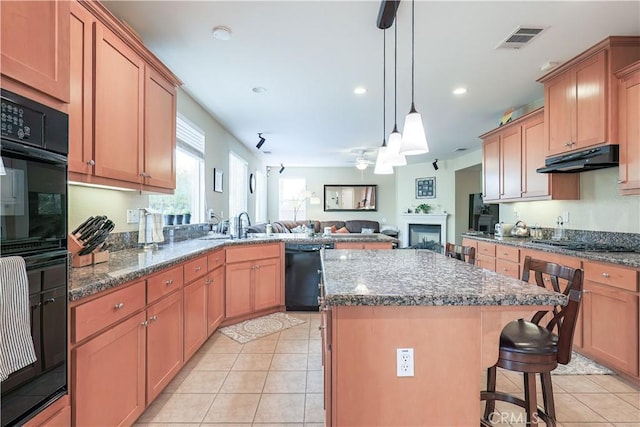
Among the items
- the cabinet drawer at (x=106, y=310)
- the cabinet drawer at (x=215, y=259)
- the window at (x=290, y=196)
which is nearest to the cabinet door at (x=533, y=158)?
the cabinet drawer at (x=215, y=259)

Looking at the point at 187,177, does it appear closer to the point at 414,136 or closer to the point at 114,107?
the point at 114,107

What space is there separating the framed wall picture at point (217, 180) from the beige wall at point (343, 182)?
179 inches

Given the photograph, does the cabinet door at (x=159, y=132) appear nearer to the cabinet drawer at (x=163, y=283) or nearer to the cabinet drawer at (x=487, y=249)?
the cabinet drawer at (x=163, y=283)

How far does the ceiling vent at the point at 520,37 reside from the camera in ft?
7.71

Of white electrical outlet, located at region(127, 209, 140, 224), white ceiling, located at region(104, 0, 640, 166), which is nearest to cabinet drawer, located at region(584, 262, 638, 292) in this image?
white ceiling, located at region(104, 0, 640, 166)

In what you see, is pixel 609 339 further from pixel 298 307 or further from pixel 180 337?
pixel 180 337

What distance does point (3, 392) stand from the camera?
2.99ft

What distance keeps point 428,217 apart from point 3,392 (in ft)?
26.9

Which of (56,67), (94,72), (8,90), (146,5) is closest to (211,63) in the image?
(146,5)

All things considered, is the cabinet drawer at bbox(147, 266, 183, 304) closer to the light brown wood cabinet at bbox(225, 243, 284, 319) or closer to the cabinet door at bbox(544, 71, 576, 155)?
the light brown wood cabinet at bbox(225, 243, 284, 319)

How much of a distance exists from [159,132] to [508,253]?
3651 millimetres

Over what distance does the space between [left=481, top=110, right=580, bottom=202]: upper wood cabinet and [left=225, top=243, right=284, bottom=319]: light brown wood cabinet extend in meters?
3.04

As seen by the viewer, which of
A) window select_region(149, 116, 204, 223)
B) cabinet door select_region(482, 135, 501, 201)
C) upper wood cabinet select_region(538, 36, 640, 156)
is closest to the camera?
upper wood cabinet select_region(538, 36, 640, 156)

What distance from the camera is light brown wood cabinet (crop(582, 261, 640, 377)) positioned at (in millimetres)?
2152
